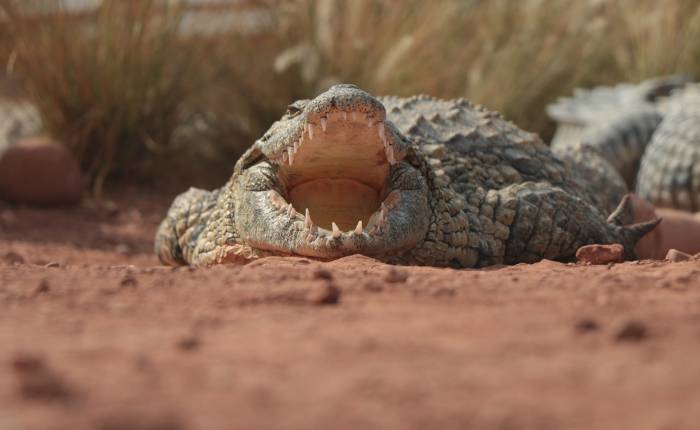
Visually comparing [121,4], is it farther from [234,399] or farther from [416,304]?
[234,399]

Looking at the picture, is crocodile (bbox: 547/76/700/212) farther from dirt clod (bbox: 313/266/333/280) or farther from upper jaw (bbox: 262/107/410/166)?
dirt clod (bbox: 313/266/333/280)

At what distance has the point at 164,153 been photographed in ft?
31.5

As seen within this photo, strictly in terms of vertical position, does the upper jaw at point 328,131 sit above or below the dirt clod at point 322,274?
above

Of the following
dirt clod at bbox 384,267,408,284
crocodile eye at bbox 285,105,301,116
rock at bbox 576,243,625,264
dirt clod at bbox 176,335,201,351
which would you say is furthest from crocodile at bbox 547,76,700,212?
dirt clod at bbox 176,335,201,351

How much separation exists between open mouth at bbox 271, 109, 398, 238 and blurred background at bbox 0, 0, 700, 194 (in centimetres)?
379

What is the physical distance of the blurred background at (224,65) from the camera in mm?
8758

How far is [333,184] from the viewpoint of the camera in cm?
463

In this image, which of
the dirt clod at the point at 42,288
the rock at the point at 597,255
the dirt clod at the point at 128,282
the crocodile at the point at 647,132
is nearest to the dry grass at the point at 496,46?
the crocodile at the point at 647,132

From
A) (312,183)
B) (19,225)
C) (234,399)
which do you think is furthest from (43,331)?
(19,225)

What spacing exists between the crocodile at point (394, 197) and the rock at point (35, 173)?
292cm

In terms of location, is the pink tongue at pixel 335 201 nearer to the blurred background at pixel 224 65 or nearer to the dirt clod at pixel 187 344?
the dirt clod at pixel 187 344

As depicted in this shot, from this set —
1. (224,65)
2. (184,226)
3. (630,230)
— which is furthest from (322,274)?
(224,65)

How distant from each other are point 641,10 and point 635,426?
10.4 meters

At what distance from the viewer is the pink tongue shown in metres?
4.66
